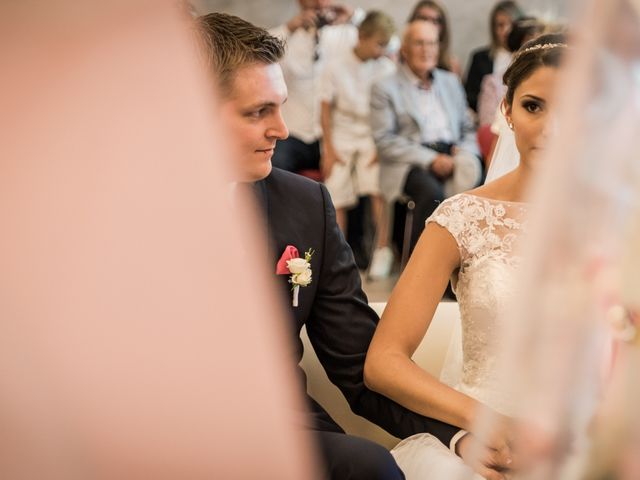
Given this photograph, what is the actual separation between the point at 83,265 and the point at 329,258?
3.31 ft

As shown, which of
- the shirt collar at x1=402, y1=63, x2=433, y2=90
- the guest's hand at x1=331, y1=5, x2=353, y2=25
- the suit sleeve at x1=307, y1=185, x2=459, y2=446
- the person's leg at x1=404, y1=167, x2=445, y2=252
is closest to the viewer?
the suit sleeve at x1=307, y1=185, x2=459, y2=446

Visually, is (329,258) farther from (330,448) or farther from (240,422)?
(240,422)

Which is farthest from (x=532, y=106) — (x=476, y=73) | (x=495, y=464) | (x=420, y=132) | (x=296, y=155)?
(x=476, y=73)

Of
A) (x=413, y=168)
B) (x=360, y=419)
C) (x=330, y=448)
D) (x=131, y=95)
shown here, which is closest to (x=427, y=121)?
(x=413, y=168)

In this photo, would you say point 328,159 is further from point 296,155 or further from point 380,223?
point 380,223

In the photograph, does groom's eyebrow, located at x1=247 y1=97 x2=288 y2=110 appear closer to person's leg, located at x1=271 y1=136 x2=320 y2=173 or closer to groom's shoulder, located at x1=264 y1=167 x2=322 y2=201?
groom's shoulder, located at x1=264 y1=167 x2=322 y2=201

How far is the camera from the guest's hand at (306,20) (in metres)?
4.51

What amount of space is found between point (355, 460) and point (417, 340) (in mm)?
322

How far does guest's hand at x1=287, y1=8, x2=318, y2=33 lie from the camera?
4512 millimetres

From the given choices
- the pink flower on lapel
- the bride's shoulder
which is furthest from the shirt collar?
the pink flower on lapel

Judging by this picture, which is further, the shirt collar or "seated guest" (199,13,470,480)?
the shirt collar

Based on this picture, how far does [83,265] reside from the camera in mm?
867

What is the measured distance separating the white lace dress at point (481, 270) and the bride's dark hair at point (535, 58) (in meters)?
0.22

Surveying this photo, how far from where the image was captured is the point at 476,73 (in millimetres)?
4949
